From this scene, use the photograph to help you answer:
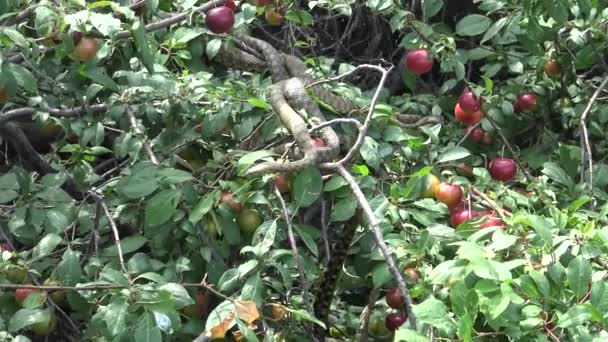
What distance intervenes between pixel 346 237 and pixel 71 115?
38.2 inches

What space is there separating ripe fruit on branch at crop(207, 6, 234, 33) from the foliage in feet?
0.12

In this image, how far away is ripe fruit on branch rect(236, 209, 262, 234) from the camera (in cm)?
266

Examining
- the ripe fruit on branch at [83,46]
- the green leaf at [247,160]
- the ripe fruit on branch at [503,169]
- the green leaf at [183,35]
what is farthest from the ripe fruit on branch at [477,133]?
the ripe fruit on branch at [83,46]

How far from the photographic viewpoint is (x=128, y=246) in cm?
264

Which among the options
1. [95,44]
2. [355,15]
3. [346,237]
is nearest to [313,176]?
[346,237]

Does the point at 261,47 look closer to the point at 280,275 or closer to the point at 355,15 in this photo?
the point at 355,15

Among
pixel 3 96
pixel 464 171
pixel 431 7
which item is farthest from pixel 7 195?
pixel 431 7

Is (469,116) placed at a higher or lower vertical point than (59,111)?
lower

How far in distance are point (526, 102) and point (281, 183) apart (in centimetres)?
157

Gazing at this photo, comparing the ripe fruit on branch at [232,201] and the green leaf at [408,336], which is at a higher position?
the green leaf at [408,336]

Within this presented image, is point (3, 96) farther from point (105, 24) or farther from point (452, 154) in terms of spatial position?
point (452, 154)

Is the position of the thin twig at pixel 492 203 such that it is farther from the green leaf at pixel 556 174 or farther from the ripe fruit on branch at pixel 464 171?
the green leaf at pixel 556 174

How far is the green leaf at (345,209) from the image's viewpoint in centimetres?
257

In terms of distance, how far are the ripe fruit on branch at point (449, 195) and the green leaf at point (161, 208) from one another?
814mm
